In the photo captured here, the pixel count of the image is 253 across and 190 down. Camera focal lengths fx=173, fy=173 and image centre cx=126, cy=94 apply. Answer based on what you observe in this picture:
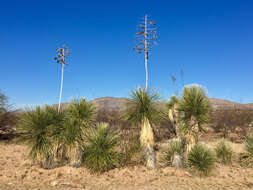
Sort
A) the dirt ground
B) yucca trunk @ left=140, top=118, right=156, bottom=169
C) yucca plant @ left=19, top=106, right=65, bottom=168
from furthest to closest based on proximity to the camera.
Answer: yucca trunk @ left=140, top=118, right=156, bottom=169 < yucca plant @ left=19, top=106, right=65, bottom=168 < the dirt ground

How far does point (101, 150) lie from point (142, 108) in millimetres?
2582

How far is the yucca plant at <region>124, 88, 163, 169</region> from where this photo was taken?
7.83m

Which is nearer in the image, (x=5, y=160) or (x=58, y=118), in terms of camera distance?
(x=58, y=118)

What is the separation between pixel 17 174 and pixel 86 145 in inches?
115

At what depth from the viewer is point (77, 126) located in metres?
7.94

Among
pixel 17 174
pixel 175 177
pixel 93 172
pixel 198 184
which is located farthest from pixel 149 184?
pixel 17 174

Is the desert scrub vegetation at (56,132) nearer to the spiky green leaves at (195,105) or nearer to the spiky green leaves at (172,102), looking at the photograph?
the spiky green leaves at (195,105)

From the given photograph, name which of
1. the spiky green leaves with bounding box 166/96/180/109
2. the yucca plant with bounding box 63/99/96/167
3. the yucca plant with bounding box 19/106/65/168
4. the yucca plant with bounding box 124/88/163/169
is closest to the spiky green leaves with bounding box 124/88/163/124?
the yucca plant with bounding box 124/88/163/169

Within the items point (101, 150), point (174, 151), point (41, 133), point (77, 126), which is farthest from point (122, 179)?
point (41, 133)

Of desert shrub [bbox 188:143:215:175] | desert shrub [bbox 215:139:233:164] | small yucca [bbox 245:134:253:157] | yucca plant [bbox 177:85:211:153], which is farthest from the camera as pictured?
desert shrub [bbox 215:139:233:164]

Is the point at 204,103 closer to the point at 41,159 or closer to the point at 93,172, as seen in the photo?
the point at 93,172

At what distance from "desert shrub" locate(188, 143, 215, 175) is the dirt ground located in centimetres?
35

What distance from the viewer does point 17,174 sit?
712 cm

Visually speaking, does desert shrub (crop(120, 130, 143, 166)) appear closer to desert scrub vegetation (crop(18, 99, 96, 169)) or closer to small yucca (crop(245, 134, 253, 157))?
desert scrub vegetation (crop(18, 99, 96, 169))
